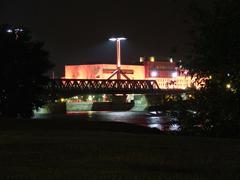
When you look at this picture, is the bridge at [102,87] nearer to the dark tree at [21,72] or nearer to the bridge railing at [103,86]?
A: the bridge railing at [103,86]

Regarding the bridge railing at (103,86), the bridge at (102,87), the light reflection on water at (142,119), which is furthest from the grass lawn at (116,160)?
the bridge railing at (103,86)

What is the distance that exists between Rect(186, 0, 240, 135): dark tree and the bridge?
295 ft

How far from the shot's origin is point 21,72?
175ft

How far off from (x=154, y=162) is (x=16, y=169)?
363cm

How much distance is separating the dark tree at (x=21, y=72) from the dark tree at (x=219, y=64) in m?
25.5

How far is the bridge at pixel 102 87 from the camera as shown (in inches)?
5250

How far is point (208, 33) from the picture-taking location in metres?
28.8

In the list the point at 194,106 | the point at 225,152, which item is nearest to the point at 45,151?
the point at 225,152

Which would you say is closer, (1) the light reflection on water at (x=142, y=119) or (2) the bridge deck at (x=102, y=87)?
(1) the light reflection on water at (x=142, y=119)

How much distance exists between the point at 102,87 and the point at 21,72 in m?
104

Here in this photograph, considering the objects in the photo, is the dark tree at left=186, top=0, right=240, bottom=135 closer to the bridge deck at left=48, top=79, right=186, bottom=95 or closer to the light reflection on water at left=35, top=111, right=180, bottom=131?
the light reflection on water at left=35, top=111, right=180, bottom=131

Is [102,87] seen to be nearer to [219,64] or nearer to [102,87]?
[102,87]

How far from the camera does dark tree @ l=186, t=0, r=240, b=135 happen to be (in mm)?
27828

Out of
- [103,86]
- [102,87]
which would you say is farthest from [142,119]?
[103,86]
